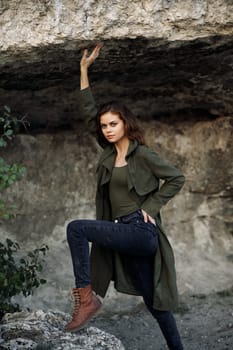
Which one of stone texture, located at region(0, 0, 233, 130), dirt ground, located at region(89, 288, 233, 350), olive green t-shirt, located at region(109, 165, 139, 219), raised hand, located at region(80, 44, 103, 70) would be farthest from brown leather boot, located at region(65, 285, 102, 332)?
stone texture, located at region(0, 0, 233, 130)

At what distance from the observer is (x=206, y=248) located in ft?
17.0

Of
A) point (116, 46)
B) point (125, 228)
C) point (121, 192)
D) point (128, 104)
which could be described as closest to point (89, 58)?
point (116, 46)

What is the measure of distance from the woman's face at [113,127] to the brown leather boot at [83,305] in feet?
2.22

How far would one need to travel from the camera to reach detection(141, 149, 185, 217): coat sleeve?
11.4ft

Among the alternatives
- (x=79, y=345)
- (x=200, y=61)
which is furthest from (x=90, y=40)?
(x=79, y=345)

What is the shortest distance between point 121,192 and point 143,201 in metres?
0.11

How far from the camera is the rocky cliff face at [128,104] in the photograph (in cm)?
363

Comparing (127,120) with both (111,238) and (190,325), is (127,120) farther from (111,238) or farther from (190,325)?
(190,325)

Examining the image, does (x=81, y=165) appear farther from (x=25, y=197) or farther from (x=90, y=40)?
(x=90, y=40)

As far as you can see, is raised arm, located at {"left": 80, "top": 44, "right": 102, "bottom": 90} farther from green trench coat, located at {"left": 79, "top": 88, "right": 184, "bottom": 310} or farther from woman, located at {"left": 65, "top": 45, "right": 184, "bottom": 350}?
green trench coat, located at {"left": 79, "top": 88, "right": 184, "bottom": 310}

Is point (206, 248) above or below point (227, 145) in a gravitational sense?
below

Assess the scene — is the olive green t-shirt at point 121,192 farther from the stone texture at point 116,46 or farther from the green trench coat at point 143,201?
the stone texture at point 116,46

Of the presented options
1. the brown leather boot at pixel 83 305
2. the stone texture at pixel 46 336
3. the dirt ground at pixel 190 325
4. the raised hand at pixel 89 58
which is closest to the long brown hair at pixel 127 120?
the raised hand at pixel 89 58

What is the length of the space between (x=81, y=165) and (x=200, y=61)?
1.35m
